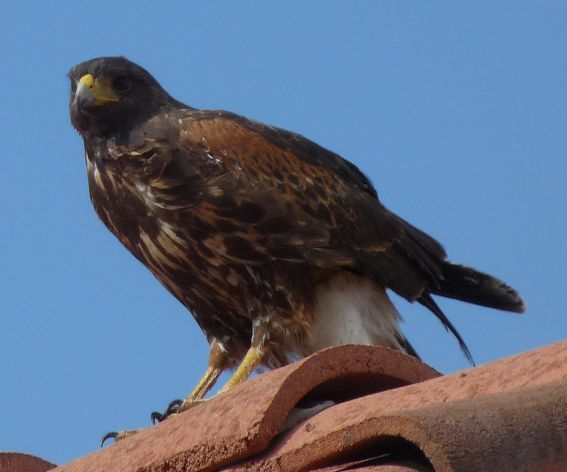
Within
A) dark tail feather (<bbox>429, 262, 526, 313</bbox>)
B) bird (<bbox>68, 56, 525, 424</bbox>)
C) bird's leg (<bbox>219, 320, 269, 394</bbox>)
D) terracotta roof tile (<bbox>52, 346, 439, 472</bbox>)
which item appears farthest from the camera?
dark tail feather (<bbox>429, 262, 526, 313</bbox>)

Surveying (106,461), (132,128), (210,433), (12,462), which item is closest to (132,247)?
(132,128)

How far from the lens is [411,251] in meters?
7.10

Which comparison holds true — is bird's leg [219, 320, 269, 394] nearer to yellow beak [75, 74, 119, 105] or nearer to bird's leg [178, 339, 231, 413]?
bird's leg [178, 339, 231, 413]

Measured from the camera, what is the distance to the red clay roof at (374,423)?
2760 mm

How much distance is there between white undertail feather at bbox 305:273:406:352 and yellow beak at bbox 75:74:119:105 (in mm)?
1648

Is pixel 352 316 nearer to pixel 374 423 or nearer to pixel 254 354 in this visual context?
pixel 254 354

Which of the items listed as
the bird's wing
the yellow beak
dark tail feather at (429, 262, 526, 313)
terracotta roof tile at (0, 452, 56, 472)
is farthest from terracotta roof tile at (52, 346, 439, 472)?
the yellow beak

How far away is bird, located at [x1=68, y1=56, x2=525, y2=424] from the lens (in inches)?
260

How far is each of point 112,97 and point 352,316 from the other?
6.16 ft

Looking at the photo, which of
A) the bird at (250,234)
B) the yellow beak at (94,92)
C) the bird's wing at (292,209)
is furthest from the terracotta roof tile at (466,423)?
the yellow beak at (94,92)

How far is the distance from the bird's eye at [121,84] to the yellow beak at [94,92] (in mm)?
40

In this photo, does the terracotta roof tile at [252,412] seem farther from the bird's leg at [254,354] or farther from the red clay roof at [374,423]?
the bird's leg at [254,354]

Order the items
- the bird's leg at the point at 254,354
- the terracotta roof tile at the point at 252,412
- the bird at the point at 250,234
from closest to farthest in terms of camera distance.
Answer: the terracotta roof tile at the point at 252,412 < the bird's leg at the point at 254,354 < the bird at the point at 250,234

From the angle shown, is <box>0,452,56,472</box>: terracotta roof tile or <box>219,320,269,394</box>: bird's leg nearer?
<box>0,452,56,472</box>: terracotta roof tile
